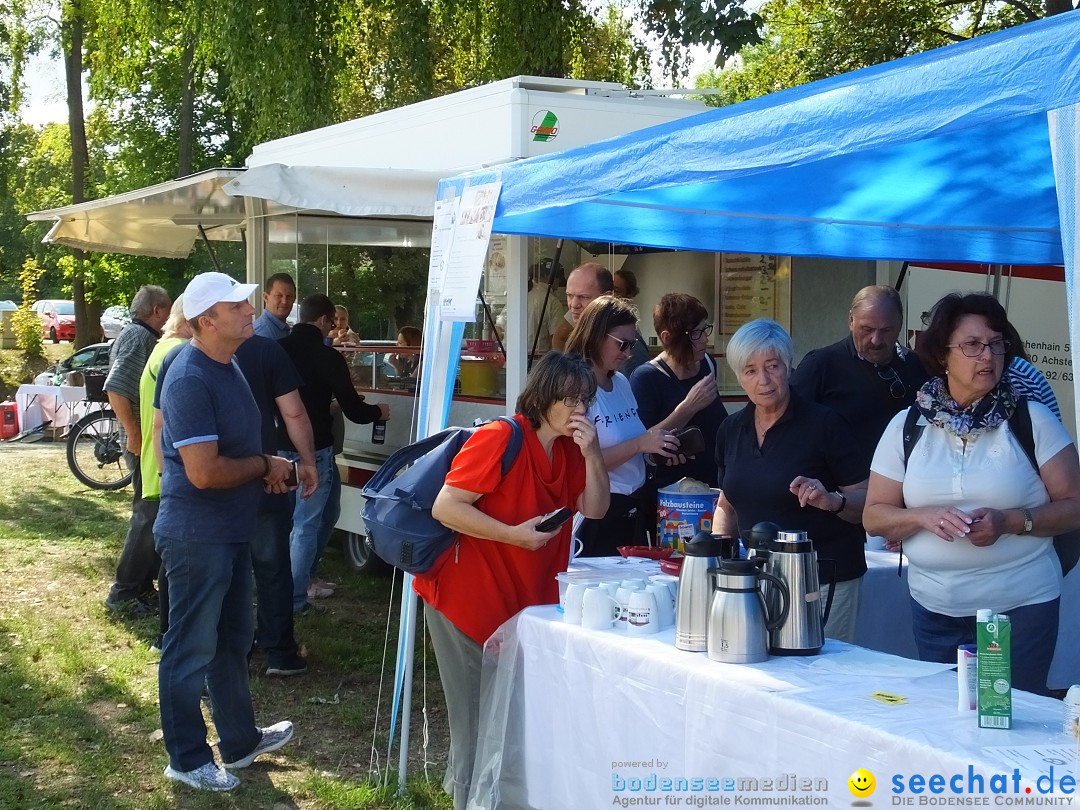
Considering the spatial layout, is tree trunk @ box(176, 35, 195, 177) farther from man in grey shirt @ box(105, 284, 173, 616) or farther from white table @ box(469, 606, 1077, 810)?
white table @ box(469, 606, 1077, 810)

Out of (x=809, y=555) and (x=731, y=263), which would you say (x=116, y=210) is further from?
(x=809, y=555)

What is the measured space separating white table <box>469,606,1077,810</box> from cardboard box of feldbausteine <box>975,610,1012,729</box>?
3cm

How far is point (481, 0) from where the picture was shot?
40.4 feet

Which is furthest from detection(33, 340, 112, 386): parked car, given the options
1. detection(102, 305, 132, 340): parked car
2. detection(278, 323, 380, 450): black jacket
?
detection(278, 323, 380, 450): black jacket

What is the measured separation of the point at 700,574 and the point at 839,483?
0.79 meters

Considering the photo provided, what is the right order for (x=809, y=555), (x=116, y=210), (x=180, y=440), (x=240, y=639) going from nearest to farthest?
(x=809, y=555) → (x=180, y=440) → (x=240, y=639) → (x=116, y=210)

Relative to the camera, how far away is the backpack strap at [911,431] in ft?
10.3

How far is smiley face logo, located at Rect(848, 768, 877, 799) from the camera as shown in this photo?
2324 millimetres

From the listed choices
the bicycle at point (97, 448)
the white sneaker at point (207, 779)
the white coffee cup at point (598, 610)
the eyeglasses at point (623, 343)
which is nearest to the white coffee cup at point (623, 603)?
the white coffee cup at point (598, 610)

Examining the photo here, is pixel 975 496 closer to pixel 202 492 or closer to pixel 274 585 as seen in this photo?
pixel 202 492

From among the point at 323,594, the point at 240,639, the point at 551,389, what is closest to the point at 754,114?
the point at 551,389

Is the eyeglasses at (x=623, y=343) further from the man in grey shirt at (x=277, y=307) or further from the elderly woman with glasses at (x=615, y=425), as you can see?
the man in grey shirt at (x=277, y=307)

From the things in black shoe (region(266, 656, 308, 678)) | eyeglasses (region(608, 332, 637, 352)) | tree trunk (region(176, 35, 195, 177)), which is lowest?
black shoe (region(266, 656, 308, 678))

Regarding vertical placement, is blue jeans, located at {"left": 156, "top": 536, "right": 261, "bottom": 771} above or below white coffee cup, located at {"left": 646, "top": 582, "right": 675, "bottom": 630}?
below
